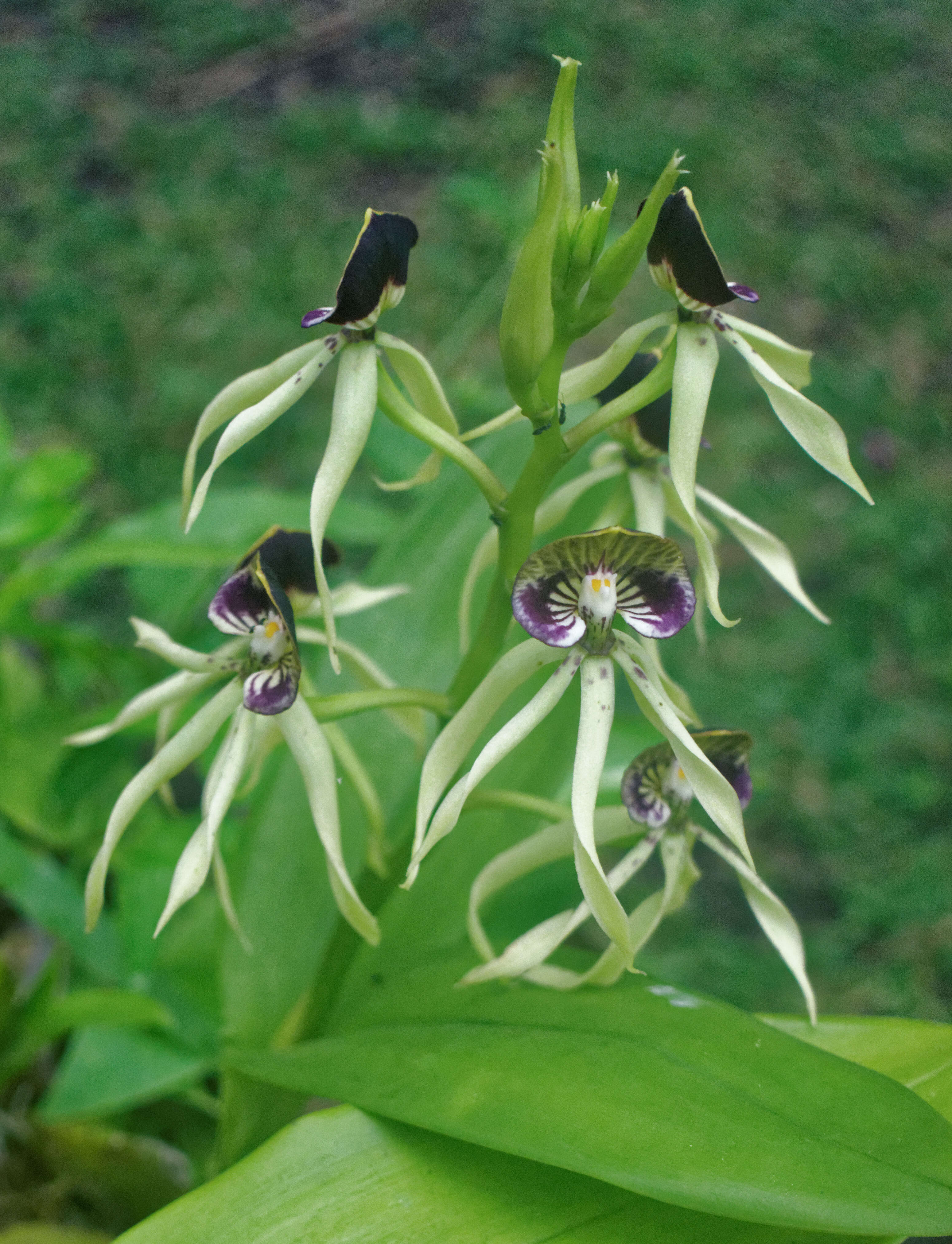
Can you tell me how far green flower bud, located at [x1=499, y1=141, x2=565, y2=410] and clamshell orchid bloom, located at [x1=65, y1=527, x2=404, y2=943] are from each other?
228 mm

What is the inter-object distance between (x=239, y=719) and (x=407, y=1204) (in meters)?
0.35

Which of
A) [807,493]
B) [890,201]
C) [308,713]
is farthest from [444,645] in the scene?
[890,201]

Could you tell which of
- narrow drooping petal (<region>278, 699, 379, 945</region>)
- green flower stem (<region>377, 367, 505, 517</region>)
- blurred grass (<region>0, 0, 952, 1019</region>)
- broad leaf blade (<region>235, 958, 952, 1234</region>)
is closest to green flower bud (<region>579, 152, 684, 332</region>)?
green flower stem (<region>377, 367, 505, 517</region>)

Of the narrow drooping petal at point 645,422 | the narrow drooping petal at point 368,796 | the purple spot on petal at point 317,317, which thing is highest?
the purple spot on petal at point 317,317

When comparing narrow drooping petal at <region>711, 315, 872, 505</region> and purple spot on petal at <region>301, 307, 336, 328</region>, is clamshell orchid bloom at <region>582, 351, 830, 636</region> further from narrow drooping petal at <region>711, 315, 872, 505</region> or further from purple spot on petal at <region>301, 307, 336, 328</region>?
purple spot on petal at <region>301, 307, 336, 328</region>

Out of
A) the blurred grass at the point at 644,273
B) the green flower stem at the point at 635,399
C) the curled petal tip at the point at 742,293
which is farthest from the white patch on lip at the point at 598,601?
the blurred grass at the point at 644,273

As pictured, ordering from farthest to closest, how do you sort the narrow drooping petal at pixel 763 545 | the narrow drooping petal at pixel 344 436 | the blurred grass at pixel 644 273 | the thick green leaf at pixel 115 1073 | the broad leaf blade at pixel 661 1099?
the blurred grass at pixel 644 273, the thick green leaf at pixel 115 1073, the narrow drooping petal at pixel 763 545, the narrow drooping petal at pixel 344 436, the broad leaf blade at pixel 661 1099

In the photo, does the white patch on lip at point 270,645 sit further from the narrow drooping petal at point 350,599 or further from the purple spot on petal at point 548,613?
the purple spot on petal at point 548,613

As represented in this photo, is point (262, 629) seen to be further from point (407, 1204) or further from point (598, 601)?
point (407, 1204)

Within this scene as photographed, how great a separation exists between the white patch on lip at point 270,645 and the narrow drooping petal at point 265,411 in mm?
101

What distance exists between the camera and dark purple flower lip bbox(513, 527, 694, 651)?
2.33ft

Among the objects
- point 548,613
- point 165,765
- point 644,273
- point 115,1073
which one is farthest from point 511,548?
point 644,273

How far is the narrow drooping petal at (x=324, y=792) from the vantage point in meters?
0.77

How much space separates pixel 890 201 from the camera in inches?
117
